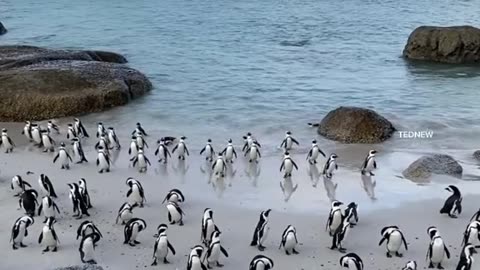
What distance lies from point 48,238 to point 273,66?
2020 cm

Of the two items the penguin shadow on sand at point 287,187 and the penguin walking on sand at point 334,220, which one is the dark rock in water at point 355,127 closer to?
the penguin shadow on sand at point 287,187

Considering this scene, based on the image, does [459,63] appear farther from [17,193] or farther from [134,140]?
[17,193]

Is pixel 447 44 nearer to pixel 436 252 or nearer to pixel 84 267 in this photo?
pixel 436 252

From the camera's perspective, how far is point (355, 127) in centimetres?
1772

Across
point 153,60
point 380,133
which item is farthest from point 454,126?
point 153,60

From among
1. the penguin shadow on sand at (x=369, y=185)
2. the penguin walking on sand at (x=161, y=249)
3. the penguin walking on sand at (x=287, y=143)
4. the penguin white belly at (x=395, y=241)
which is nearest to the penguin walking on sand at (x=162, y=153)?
the penguin walking on sand at (x=287, y=143)

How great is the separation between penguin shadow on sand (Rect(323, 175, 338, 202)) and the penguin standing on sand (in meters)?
3.43

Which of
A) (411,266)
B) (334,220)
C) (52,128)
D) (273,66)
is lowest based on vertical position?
(273,66)

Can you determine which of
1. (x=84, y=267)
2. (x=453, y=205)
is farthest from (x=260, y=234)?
(x=453, y=205)

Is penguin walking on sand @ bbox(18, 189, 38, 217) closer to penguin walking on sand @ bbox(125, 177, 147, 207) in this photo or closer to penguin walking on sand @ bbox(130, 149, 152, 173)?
penguin walking on sand @ bbox(125, 177, 147, 207)

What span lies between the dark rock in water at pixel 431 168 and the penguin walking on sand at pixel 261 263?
525 cm

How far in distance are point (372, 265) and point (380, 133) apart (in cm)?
756

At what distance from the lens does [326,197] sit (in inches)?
532

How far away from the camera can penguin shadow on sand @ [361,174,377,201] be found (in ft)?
44.6
